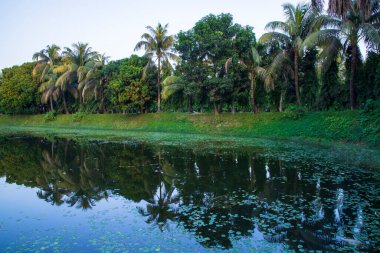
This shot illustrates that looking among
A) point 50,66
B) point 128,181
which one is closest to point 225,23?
point 128,181

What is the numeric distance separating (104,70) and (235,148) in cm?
3052

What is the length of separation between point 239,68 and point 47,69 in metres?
36.0

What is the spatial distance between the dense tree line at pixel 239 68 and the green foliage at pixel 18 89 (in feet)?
0.71

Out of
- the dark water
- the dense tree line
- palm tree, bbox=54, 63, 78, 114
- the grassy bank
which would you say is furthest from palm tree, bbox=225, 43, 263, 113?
palm tree, bbox=54, 63, 78, 114

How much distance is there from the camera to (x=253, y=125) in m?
32.2

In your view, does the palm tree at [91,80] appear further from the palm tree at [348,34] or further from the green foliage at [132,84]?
the palm tree at [348,34]

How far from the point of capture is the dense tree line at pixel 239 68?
83.1 feet

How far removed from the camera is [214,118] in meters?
36.1

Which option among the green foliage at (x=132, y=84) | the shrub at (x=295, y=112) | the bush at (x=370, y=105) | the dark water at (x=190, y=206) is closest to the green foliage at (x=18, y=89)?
the green foliage at (x=132, y=84)

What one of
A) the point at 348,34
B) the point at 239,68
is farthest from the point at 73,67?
the point at 348,34

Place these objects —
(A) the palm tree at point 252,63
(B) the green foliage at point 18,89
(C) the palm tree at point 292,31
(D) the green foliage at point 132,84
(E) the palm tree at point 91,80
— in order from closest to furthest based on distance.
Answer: (C) the palm tree at point 292,31 → (A) the palm tree at point 252,63 → (D) the green foliage at point 132,84 → (E) the palm tree at point 91,80 → (B) the green foliage at point 18,89

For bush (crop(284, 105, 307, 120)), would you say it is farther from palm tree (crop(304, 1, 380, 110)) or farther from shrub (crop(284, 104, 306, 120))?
palm tree (crop(304, 1, 380, 110))

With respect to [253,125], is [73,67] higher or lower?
higher

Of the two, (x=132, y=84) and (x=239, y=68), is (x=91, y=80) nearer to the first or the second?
(x=132, y=84)
